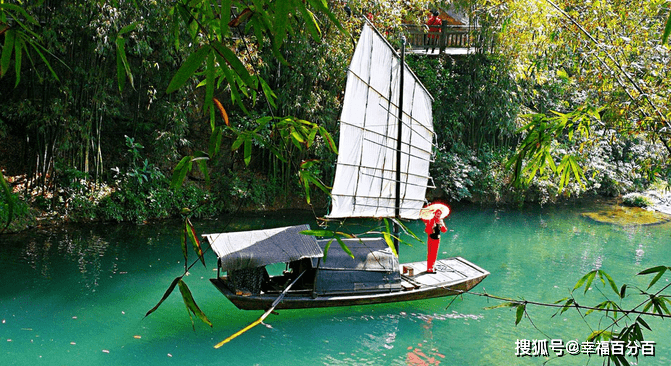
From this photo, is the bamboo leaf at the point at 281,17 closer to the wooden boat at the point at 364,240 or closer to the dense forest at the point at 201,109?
the wooden boat at the point at 364,240

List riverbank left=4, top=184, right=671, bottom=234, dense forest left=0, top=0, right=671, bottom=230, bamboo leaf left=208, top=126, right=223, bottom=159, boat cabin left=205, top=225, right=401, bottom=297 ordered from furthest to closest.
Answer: riverbank left=4, top=184, right=671, bottom=234
dense forest left=0, top=0, right=671, bottom=230
boat cabin left=205, top=225, right=401, bottom=297
bamboo leaf left=208, top=126, right=223, bottom=159

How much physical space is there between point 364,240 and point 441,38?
715cm

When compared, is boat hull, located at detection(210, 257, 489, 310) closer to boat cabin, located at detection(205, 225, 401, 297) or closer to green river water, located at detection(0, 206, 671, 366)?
boat cabin, located at detection(205, 225, 401, 297)

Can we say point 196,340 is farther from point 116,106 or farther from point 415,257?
point 116,106

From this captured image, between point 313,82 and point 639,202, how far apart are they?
676 cm

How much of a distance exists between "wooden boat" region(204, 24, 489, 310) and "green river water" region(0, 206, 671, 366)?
0.26 metres

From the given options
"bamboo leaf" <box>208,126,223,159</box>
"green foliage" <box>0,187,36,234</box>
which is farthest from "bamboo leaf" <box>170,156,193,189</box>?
"green foliage" <box>0,187,36,234</box>

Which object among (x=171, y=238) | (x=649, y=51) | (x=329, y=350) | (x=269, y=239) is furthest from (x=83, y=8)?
(x=649, y=51)

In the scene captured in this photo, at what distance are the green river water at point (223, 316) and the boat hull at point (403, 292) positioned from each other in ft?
0.62

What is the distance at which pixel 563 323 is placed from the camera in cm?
511

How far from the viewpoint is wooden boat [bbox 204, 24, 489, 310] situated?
456cm

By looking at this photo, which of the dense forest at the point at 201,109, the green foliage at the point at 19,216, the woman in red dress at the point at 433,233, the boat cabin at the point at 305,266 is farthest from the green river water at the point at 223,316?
the dense forest at the point at 201,109

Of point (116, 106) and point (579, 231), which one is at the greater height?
point (116, 106)

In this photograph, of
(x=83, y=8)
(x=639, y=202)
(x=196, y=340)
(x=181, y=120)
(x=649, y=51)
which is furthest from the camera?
(x=639, y=202)
